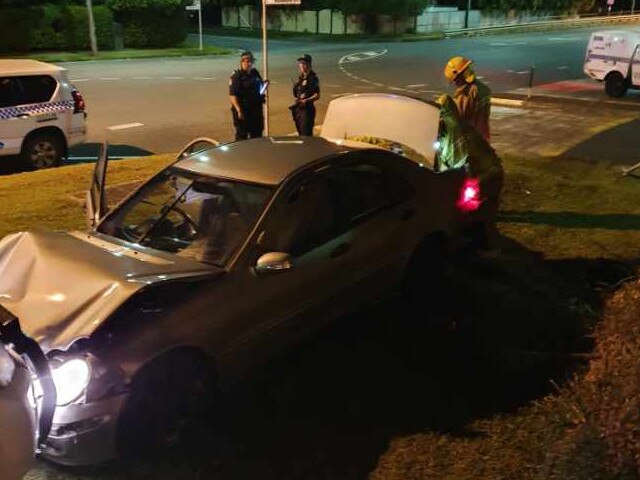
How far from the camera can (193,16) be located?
5978 cm

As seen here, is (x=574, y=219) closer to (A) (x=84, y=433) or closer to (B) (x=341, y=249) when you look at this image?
(B) (x=341, y=249)

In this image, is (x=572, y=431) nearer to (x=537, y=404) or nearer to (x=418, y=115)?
(x=537, y=404)

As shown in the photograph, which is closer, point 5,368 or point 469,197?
point 5,368

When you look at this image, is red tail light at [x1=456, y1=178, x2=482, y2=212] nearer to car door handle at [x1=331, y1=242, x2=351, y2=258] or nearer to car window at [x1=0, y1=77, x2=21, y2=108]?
Result: car door handle at [x1=331, y1=242, x2=351, y2=258]

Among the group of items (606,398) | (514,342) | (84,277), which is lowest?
(514,342)

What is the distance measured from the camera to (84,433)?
137 inches

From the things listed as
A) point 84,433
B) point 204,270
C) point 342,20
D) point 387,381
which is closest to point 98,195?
point 204,270

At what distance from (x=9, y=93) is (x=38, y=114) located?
496 mm

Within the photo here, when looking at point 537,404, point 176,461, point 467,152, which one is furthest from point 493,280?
point 176,461

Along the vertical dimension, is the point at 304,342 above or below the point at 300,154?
below

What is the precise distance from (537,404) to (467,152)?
2.94 m

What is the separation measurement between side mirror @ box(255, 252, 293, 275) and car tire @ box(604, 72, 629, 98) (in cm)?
1692

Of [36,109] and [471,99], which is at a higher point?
[471,99]

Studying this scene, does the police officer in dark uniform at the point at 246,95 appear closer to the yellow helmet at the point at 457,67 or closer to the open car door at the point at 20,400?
the yellow helmet at the point at 457,67
